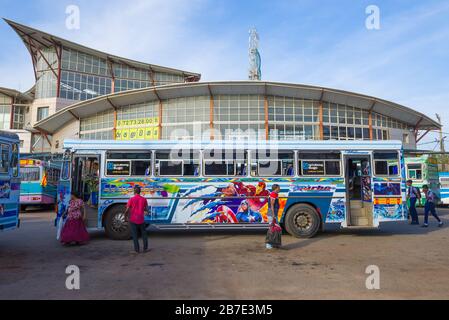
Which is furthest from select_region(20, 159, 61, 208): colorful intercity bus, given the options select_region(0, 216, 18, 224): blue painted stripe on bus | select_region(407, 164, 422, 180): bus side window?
select_region(407, 164, 422, 180): bus side window

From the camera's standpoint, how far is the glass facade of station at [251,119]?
28250 mm

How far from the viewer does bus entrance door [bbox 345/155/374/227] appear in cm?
1073

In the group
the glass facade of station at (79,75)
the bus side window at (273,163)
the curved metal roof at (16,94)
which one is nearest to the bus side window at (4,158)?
the bus side window at (273,163)

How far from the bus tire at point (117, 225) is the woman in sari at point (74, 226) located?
81 centimetres

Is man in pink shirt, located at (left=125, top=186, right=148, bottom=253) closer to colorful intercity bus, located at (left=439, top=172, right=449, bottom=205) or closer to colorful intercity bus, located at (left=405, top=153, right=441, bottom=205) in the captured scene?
colorful intercity bus, located at (left=405, top=153, right=441, bottom=205)

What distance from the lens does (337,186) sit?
1066 cm

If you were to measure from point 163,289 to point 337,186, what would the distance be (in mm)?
7059

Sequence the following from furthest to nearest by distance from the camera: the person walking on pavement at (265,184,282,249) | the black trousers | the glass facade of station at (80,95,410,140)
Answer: the glass facade of station at (80,95,410,140)
the person walking on pavement at (265,184,282,249)
the black trousers

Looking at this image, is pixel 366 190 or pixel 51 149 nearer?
pixel 366 190

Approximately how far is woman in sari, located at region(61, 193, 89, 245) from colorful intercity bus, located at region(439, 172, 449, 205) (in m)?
22.5

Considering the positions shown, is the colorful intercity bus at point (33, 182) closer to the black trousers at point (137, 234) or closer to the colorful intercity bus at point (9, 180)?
the colorful intercity bus at point (9, 180)

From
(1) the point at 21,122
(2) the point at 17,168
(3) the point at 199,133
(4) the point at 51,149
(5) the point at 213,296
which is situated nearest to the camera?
(5) the point at 213,296
